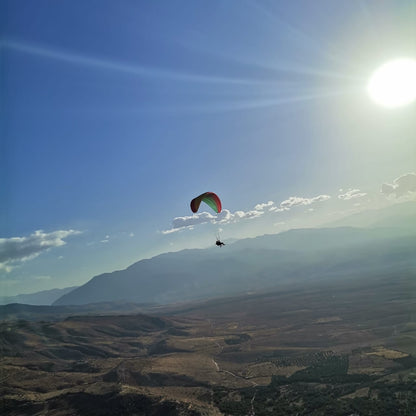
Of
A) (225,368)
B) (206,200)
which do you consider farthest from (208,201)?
(225,368)

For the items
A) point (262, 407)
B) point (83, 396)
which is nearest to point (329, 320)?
point (262, 407)

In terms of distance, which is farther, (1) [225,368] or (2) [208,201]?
(1) [225,368]

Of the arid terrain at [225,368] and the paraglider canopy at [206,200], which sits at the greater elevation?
the paraglider canopy at [206,200]

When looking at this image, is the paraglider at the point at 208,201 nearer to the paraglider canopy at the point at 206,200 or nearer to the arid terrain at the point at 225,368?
the paraglider canopy at the point at 206,200

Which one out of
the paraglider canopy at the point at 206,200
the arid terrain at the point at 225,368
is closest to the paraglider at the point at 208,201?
the paraglider canopy at the point at 206,200

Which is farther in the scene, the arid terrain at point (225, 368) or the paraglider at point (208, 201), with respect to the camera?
the arid terrain at point (225, 368)

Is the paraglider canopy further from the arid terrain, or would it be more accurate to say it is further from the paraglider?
the arid terrain

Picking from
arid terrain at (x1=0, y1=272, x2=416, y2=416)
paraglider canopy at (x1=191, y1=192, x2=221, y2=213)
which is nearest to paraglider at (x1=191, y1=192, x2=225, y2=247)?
paraglider canopy at (x1=191, y1=192, x2=221, y2=213)

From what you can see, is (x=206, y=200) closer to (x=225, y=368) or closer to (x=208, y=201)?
(x=208, y=201)
